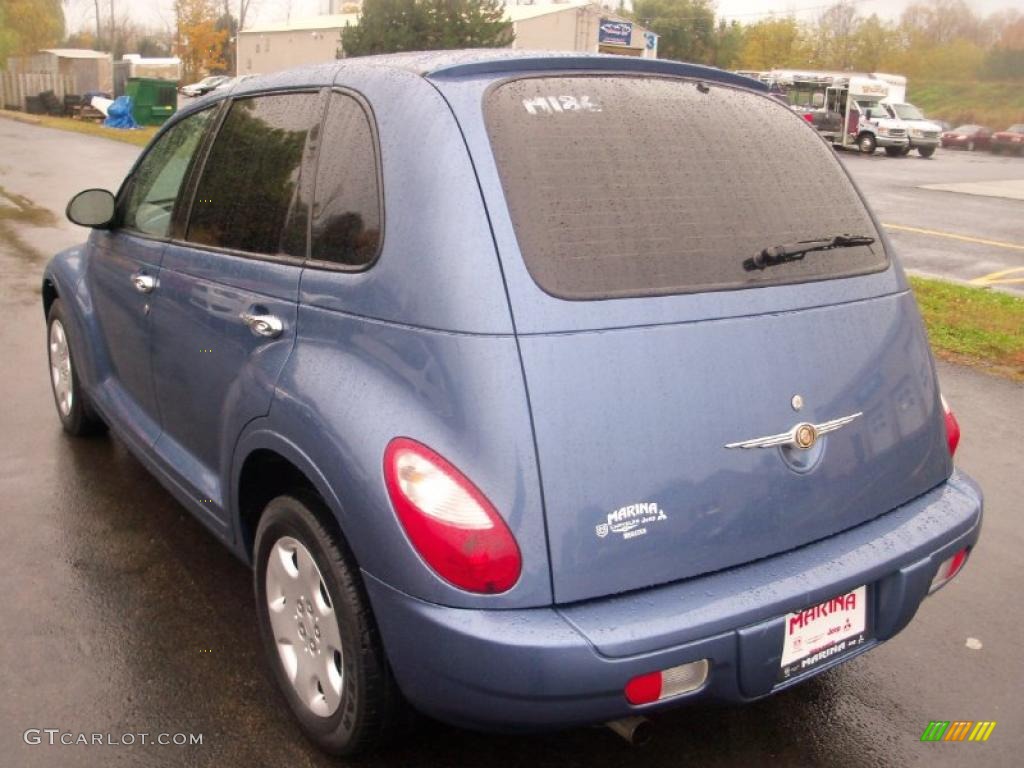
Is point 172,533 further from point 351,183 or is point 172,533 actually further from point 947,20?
point 947,20

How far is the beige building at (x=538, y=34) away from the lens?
54969mm

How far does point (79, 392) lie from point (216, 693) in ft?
7.84

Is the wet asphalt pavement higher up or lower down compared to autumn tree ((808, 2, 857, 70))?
lower down

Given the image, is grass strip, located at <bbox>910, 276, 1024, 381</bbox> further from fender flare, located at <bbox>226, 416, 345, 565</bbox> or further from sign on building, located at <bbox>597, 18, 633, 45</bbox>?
sign on building, located at <bbox>597, 18, 633, 45</bbox>

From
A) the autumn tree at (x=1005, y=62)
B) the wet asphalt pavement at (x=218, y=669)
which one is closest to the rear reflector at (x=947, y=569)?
the wet asphalt pavement at (x=218, y=669)

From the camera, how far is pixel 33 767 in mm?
2666

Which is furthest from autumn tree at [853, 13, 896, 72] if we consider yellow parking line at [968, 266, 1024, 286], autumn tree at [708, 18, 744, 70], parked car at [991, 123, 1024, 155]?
yellow parking line at [968, 266, 1024, 286]

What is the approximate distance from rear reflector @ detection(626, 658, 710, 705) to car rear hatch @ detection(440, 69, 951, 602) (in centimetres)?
20

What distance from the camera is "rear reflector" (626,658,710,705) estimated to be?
220cm

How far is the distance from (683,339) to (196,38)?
64.0m

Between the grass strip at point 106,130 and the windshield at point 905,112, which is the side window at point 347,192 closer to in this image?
the grass strip at point 106,130

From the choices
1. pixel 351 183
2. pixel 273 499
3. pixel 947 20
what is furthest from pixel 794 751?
pixel 947 20

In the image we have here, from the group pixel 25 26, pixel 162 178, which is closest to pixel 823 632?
pixel 162 178

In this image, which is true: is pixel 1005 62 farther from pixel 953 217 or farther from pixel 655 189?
pixel 655 189
